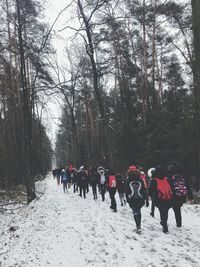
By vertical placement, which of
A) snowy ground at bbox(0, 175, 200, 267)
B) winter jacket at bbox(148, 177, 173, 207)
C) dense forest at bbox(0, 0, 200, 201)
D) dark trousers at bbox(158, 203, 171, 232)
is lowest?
snowy ground at bbox(0, 175, 200, 267)

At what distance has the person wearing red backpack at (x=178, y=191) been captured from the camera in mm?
9180

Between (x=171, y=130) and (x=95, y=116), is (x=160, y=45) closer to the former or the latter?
(x=171, y=130)

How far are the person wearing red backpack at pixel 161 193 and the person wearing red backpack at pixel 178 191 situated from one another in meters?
0.37

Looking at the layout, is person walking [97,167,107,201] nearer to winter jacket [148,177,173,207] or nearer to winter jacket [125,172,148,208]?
winter jacket [125,172,148,208]

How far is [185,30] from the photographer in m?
22.2

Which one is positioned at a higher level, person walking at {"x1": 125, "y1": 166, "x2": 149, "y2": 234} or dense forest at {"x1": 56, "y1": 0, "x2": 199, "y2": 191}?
dense forest at {"x1": 56, "y1": 0, "x2": 199, "y2": 191}

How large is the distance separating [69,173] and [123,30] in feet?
39.2

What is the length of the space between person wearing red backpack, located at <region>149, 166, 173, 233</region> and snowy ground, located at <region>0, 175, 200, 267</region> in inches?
20.2

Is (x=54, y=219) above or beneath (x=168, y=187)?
beneath

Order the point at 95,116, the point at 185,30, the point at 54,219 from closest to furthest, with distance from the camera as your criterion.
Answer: the point at 54,219, the point at 185,30, the point at 95,116

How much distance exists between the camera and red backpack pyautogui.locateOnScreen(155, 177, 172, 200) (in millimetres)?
8758

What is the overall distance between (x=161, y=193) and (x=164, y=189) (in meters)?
0.14

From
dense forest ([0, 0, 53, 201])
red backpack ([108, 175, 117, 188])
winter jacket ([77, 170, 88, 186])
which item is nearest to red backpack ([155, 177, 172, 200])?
red backpack ([108, 175, 117, 188])

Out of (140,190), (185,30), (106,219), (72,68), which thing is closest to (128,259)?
(140,190)
